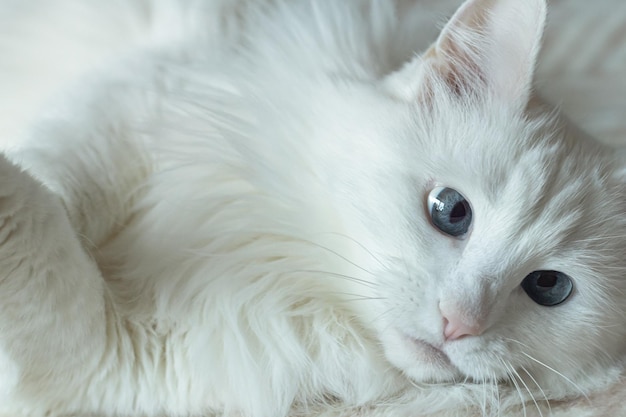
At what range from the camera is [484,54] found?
1.39 m

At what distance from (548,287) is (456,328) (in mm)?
270

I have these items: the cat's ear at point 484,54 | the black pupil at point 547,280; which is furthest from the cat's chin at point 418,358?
the cat's ear at point 484,54

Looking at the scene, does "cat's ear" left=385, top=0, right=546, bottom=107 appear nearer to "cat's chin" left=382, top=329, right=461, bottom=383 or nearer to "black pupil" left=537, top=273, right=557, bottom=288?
"black pupil" left=537, top=273, right=557, bottom=288

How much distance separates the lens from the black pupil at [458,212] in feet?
4.34

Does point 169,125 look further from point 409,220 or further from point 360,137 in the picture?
point 409,220

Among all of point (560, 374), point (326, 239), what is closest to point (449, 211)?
point (326, 239)

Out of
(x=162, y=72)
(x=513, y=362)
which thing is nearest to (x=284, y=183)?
(x=162, y=72)

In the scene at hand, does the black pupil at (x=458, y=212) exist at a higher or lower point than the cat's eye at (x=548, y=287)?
higher

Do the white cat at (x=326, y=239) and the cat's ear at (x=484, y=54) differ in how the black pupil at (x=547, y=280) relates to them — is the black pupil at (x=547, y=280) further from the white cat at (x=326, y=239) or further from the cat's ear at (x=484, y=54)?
the cat's ear at (x=484, y=54)

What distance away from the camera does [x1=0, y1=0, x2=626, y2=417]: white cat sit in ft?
4.24

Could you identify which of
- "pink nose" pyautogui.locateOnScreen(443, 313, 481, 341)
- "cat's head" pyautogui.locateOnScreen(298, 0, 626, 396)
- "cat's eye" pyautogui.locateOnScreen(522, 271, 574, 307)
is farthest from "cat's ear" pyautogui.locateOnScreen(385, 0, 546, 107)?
"pink nose" pyautogui.locateOnScreen(443, 313, 481, 341)

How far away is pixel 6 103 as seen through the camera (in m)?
1.81

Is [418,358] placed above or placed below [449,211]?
below

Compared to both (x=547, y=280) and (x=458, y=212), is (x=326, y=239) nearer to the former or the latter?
(x=458, y=212)
